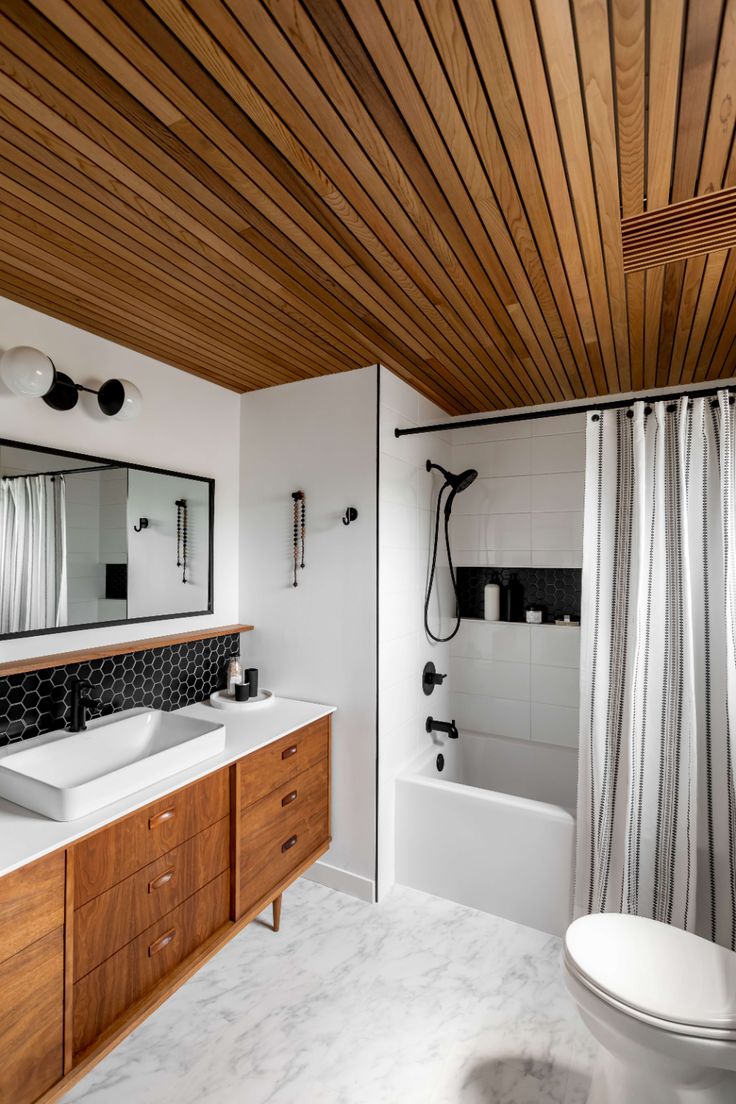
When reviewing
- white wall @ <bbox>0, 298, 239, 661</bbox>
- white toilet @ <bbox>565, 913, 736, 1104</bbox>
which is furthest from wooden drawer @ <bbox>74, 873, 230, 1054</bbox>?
white toilet @ <bbox>565, 913, 736, 1104</bbox>

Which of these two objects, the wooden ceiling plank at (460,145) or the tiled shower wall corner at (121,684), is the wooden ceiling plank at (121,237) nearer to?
the wooden ceiling plank at (460,145)

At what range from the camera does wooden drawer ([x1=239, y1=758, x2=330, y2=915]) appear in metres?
2.08

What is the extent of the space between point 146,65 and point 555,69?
30.6 inches

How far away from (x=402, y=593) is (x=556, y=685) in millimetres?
1095

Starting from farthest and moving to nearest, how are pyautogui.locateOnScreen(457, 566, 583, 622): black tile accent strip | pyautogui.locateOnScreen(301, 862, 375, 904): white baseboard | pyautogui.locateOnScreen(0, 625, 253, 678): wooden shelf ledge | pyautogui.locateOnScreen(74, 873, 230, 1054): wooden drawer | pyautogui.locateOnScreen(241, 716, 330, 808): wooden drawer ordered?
pyautogui.locateOnScreen(457, 566, 583, 622): black tile accent strip < pyautogui.locateOnScreen(301, 862, 375, 904): white baseboard < pyautogui.locateOnScreen(241, 716, 330, 808): wooden drawer < pyautogui.locateOnScreen(0, 625, 253, 678): wooden shelf ledge < pyautogui.locateOnScreen(74, 873, 230, 1054): wooden drawer

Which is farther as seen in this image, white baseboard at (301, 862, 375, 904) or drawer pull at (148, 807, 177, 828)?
white baseboard at (301, 862, 375, 904)

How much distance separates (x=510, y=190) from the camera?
1372 millimetres

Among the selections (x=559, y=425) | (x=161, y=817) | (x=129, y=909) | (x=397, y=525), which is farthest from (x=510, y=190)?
(x=129, y=909)

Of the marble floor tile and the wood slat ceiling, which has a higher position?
the wood slat ceiling

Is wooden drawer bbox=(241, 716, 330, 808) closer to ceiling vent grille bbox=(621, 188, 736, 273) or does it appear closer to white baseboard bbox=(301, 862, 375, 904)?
white baseboard bbox=(301, 862, 375, 904)

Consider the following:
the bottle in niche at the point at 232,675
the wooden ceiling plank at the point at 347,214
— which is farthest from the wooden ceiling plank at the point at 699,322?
the bottle in niche at the point at 232,675

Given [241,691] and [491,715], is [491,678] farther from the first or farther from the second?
[241,691]

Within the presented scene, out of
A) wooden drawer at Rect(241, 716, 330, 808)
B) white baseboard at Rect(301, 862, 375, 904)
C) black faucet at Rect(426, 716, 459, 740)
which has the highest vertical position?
wooden drawer at Rect(241, 716, 330, 808)

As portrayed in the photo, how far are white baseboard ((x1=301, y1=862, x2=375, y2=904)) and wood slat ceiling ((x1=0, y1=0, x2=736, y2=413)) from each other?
95.9 inches
